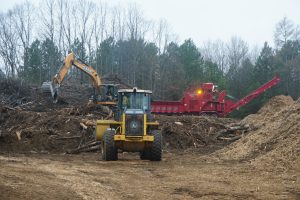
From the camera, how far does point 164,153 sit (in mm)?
19844

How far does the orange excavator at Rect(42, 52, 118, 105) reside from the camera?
25.9m

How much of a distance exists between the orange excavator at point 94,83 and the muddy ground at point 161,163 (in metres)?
1.80

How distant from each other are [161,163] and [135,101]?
275cm

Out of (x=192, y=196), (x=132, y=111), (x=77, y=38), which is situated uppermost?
(x=77, y=38)

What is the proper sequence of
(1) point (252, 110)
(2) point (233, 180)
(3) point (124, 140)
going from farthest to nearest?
(1) point (252, 110) < (3) point (124, 140) < (2) point (233, 180)

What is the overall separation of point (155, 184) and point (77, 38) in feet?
164

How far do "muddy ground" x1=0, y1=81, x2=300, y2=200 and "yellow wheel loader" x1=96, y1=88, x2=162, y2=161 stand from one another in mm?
551

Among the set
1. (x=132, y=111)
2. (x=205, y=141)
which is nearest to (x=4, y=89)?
(x=205, y=141)

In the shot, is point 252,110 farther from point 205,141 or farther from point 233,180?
point 233,180

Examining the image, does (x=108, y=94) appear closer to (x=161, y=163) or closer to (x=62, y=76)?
(x=62, y=76)

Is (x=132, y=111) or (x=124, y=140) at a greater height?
(x=132, y=111)

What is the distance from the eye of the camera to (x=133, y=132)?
15.1 metres

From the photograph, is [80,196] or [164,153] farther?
[164,153]

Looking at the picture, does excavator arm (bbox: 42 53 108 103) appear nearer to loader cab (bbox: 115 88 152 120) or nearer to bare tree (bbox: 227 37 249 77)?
loader cab (bbox: 115 88 152 120)
